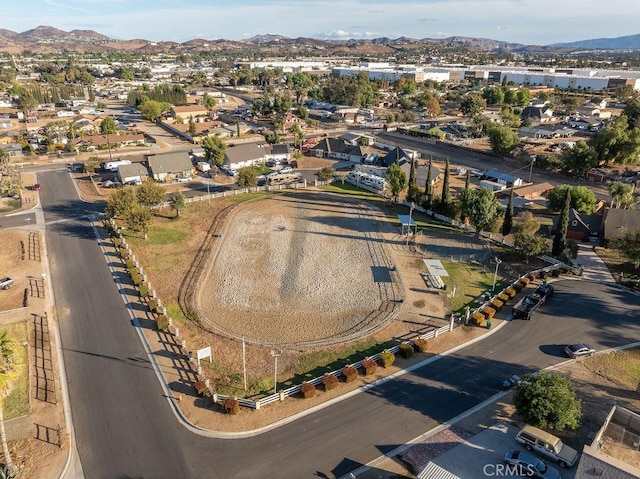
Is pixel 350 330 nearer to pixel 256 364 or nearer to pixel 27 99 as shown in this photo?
pixel 256 364

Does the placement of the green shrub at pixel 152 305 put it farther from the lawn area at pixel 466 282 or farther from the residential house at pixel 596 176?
the residential house at pixel 596 176

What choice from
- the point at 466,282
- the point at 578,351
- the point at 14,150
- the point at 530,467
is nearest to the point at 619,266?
the point at 466,282

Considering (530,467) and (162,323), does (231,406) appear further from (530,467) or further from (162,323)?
(530,467)

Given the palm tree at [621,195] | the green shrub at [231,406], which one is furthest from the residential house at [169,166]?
the palm tree at [621,195]

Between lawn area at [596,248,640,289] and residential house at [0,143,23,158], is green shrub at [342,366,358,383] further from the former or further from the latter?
Result: residential house at [0,143,23,158]

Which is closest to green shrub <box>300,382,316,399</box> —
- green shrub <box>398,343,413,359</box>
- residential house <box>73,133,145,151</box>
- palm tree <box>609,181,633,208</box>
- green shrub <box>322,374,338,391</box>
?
green shrub <box>322,374,338,391</box>
